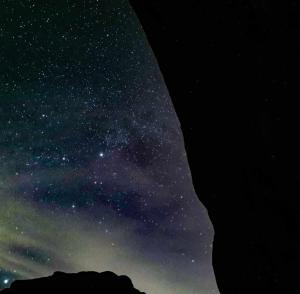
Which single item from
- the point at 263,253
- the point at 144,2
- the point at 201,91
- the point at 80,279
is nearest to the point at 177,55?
the point at 201,91

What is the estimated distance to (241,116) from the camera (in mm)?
7328

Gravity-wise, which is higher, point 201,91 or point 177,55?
point 177,55

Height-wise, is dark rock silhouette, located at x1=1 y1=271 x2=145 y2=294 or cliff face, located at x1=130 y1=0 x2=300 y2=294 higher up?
cliff face, located at x1=130 y1=0 x2=300 y2=294

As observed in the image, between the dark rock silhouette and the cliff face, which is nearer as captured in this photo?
the cliff face

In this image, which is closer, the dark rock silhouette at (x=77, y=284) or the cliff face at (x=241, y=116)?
the cliff face at (x=241, y=116)

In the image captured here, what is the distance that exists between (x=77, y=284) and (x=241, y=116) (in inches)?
360

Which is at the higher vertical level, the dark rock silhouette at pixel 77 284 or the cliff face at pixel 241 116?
the cliff face at pixel 241 116

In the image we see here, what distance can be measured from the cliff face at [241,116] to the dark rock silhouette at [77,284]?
5.57 m

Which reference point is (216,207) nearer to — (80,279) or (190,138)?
(190,138)

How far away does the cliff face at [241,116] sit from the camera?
21.8 feet

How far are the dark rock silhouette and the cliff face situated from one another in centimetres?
557

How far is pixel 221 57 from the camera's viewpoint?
726 cm

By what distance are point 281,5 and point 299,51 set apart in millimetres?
956

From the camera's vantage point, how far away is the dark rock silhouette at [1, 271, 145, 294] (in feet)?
39.1
